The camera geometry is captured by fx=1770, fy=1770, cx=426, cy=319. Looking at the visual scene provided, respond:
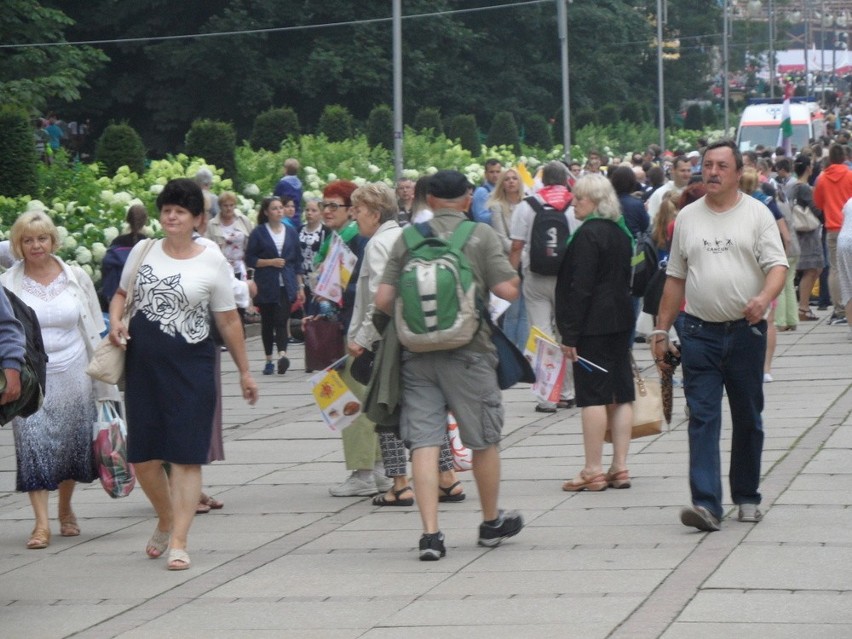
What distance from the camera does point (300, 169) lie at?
2419 cm

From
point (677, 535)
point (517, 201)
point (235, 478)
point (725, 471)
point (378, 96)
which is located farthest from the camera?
point (378, 96)

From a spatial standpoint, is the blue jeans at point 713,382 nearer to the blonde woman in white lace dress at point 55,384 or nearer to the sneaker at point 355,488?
the sneaker at point 355,488

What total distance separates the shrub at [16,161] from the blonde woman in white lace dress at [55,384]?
9.83m

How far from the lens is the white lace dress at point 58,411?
8742mm

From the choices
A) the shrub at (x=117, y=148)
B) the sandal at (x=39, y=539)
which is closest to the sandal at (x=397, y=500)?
the sandal at (x=39, y=539)


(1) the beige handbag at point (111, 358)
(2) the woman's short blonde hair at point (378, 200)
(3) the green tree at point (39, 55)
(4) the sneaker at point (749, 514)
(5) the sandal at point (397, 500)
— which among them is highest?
(3) the green tree at point (39, 55)

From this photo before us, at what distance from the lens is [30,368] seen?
6.77m

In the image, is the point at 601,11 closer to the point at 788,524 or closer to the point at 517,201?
the point at 517,201

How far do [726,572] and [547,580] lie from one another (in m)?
→ 0.72

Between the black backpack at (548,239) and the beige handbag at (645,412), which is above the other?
the black backpack at (548,239)

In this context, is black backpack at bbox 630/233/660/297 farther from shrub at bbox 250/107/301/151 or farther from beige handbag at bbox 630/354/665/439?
shrub at bbox 250/107/301/151

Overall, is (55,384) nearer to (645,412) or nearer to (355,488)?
(355,488)

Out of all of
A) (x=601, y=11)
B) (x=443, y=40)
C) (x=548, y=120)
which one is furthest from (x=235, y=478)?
(x=601, y=11)

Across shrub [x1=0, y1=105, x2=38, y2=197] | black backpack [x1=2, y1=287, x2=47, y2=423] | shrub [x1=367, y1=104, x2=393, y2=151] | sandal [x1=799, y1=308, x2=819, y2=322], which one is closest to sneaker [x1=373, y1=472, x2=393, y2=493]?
black backpack [x1=2, y1=287, x2=47, y2=423]
